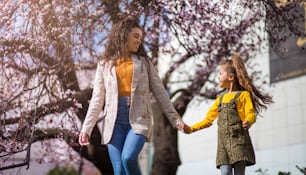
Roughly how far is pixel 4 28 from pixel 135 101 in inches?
115

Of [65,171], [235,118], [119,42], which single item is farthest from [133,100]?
[65,171]

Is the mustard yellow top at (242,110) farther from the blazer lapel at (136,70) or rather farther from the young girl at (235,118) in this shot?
the blazer lapel at (136,70)

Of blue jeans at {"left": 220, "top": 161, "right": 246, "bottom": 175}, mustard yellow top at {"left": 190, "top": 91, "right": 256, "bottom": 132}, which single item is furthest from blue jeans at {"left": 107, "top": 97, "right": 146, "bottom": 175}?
blue jeans at {"left": 220, "top": 161, "right": 246, "bottom": 175}

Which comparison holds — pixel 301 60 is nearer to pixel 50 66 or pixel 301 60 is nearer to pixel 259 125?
pixel 259 125

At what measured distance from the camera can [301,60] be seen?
1353 centimetres

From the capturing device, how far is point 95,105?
551 cm

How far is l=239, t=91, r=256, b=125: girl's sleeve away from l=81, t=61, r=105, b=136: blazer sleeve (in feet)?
4.37

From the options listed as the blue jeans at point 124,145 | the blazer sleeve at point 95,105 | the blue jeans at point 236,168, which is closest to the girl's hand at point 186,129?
the blue jeans at point 236,168

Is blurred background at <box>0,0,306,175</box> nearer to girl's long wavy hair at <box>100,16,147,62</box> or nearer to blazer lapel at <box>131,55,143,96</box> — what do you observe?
girl's long wavy hair at <box>100,16,147,62</box>

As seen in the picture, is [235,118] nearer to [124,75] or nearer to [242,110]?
[242,110]

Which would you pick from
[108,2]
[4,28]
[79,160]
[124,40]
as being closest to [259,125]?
[79,160]

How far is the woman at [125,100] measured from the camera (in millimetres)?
5227

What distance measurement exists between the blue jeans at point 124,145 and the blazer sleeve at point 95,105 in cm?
23

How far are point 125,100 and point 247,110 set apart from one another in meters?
1.21
